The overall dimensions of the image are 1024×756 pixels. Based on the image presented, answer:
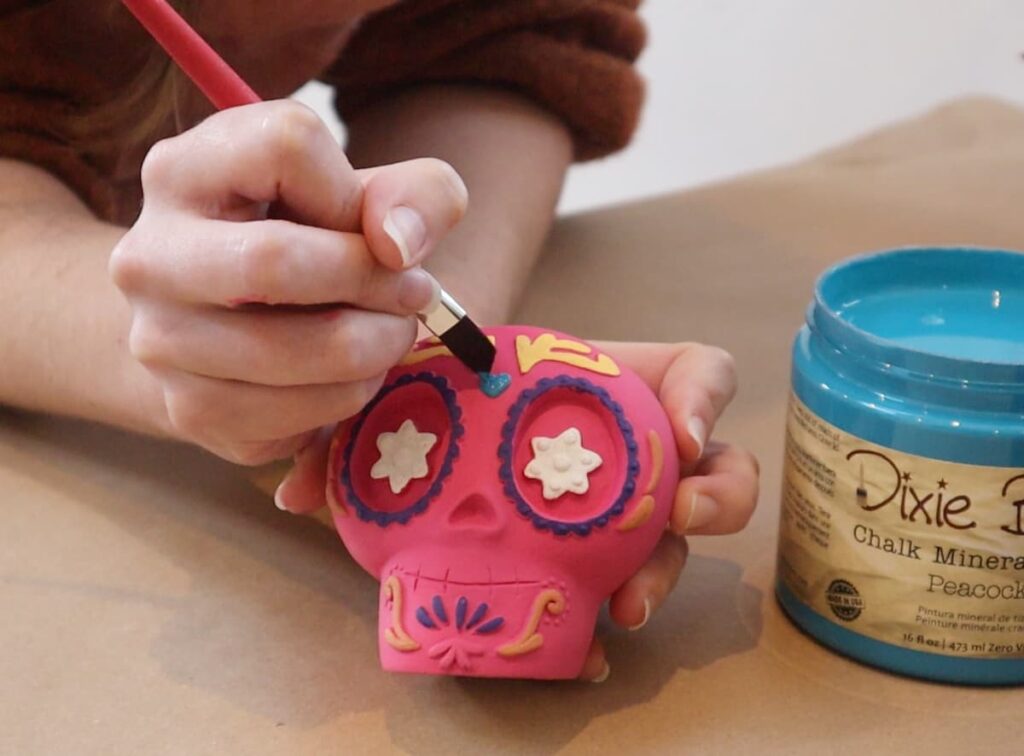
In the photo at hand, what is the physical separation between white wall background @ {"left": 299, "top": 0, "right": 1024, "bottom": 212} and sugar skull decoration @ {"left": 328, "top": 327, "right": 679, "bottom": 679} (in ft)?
2.80

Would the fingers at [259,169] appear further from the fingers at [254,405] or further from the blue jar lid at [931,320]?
the blue jar lid at [931,320]

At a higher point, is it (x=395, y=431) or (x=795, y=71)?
(x=395, y=431)

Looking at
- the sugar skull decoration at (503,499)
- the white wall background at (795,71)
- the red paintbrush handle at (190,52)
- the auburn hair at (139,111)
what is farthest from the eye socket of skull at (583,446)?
the white wall background at (795,71)

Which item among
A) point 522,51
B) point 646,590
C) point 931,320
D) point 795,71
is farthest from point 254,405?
point 795,71

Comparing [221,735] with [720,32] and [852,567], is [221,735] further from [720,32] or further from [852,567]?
[720,32]

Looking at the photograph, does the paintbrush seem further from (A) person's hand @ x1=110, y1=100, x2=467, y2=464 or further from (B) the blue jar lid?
(B) the blue jar lid

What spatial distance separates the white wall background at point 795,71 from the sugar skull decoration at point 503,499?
852 mm

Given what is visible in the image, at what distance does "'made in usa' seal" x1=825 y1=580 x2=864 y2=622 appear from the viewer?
403 mm

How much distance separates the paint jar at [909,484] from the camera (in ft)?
1.21

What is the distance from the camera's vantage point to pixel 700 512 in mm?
403

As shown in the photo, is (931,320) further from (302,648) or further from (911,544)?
(302,648)

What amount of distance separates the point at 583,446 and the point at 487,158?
0.33 metres

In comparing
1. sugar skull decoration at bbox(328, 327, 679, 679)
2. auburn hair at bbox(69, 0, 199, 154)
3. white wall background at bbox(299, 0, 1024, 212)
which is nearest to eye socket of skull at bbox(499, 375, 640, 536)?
sugar skull decoration at bbox(328, 327, 679, 679)

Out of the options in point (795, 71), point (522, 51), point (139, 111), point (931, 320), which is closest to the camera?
point (931, 320)
